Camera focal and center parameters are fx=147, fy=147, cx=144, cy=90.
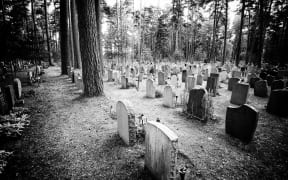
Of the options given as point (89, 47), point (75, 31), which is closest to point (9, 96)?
point (89, 47)

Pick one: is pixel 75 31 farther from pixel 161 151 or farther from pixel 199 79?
pixel 161 151

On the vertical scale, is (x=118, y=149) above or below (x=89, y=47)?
below

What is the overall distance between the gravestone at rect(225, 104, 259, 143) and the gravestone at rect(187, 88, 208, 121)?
0.98 metres

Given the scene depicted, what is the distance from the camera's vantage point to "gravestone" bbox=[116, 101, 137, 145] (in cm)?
372

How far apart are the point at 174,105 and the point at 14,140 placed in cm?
586

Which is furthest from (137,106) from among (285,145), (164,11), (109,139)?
(164,11)

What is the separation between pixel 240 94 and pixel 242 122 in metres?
3.61

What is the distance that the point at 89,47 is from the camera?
24.2 ft

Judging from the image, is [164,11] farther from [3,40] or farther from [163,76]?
[3,40]

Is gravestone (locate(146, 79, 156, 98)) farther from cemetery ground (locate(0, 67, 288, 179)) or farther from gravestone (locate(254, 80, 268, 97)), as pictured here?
gravestone (locate(254, 80, 268, 97))

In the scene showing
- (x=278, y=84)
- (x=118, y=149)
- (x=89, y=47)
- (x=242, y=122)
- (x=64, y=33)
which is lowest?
(x=118, y=149)

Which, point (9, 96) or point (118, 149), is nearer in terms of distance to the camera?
point (118, 149)

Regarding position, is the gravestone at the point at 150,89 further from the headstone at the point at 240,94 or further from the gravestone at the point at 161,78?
the headstone at the point at 240,94

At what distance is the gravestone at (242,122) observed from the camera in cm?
384
